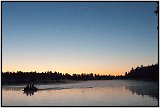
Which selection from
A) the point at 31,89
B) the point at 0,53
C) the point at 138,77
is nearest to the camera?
the point at 0,53

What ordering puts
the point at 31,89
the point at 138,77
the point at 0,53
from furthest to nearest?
1. the point at 138,77
2. the point at 31,89
3. the point at 0,53

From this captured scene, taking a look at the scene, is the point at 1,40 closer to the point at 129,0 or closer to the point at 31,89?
the point at 129,0

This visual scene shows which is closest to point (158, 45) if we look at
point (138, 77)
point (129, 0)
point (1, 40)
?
point (129, 0)

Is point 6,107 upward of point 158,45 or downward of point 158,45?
downward

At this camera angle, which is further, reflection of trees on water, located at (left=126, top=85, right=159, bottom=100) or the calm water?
the calm water

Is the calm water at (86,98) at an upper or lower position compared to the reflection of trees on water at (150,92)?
lower

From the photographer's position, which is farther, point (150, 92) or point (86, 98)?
point (150, 92)

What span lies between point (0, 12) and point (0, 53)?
0.78 metres

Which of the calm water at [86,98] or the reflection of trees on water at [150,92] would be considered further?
the calm water at [86,98]

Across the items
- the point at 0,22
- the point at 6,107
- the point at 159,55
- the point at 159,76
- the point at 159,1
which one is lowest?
the point at 6,107

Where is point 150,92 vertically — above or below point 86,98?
above

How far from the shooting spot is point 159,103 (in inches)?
217

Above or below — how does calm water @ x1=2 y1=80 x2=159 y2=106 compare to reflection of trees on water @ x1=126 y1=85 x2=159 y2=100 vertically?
below

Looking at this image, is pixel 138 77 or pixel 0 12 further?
pixel 138 77
